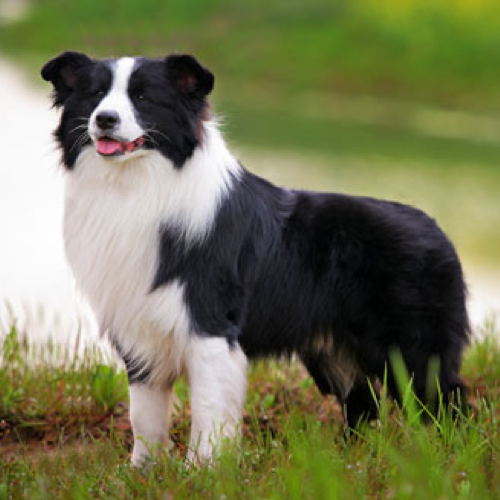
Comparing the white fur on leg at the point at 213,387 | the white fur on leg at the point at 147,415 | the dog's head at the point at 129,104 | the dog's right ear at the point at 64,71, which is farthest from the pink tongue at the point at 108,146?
the white fur on leg at the point at 147,415

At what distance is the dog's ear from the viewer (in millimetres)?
3935

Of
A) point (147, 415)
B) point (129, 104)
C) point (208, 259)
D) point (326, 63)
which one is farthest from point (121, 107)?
point (326, 63)

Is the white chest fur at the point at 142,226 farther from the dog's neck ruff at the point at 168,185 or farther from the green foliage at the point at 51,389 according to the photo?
the green foliage at the point at 51,389

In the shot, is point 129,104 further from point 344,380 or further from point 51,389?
point 51,389

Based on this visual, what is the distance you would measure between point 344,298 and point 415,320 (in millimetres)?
367

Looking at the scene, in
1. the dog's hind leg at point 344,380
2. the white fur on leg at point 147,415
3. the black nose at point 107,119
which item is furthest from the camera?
the dog's hind leg at point 344,380

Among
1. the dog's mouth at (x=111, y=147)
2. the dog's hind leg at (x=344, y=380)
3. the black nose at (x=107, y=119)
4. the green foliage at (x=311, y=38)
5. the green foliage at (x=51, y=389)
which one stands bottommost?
the green foliage at (x=51, y=389)

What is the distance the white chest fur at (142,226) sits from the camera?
13.1ft

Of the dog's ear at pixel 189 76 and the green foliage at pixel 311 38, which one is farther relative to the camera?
the green foliage at pixel 311 38

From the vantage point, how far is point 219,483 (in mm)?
3189

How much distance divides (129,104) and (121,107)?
65mm

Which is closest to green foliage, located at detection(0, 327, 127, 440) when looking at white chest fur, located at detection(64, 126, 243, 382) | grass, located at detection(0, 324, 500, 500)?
grass, located at detection(0, 324, 500, 500)

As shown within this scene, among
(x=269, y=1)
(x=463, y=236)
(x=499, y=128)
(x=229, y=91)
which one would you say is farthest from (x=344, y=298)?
(x=269, y=1)

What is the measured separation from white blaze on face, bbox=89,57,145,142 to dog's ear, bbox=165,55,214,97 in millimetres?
176
